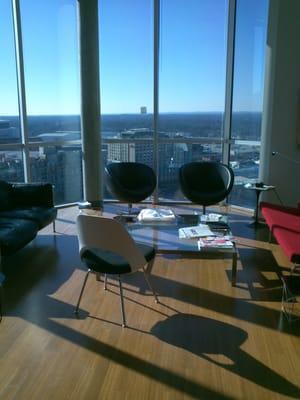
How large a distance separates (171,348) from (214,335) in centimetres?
36

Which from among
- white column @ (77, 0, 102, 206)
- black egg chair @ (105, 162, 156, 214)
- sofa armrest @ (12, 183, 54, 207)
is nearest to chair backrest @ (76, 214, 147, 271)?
sofa armrest @ (12, 183, 54, 207)

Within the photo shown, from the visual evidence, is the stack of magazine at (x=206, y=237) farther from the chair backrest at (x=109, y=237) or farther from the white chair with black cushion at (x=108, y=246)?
the chair backrest at (x=109, y=237)

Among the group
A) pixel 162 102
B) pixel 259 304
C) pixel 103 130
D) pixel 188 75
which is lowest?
pixel 259 304

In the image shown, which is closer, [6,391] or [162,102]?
[6,391]

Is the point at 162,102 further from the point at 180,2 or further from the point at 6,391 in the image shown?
the point at 6,391

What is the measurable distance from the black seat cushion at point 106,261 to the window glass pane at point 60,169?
330cm

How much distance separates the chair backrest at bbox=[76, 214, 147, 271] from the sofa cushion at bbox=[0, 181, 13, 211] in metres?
2.24

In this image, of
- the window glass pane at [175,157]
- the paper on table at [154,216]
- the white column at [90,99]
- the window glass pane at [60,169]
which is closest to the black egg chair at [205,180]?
the window glass pane at [175,157]

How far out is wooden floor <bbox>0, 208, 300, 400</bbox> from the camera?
2225 mm

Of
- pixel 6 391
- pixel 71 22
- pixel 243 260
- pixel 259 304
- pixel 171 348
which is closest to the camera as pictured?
pixel 6 391

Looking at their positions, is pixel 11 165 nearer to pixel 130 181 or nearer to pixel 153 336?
pixel 130 181

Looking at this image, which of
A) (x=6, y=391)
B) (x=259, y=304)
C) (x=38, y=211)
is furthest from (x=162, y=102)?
(x=6, y=391)

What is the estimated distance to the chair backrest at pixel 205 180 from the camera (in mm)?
5297

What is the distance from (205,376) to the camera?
90.9 inches
